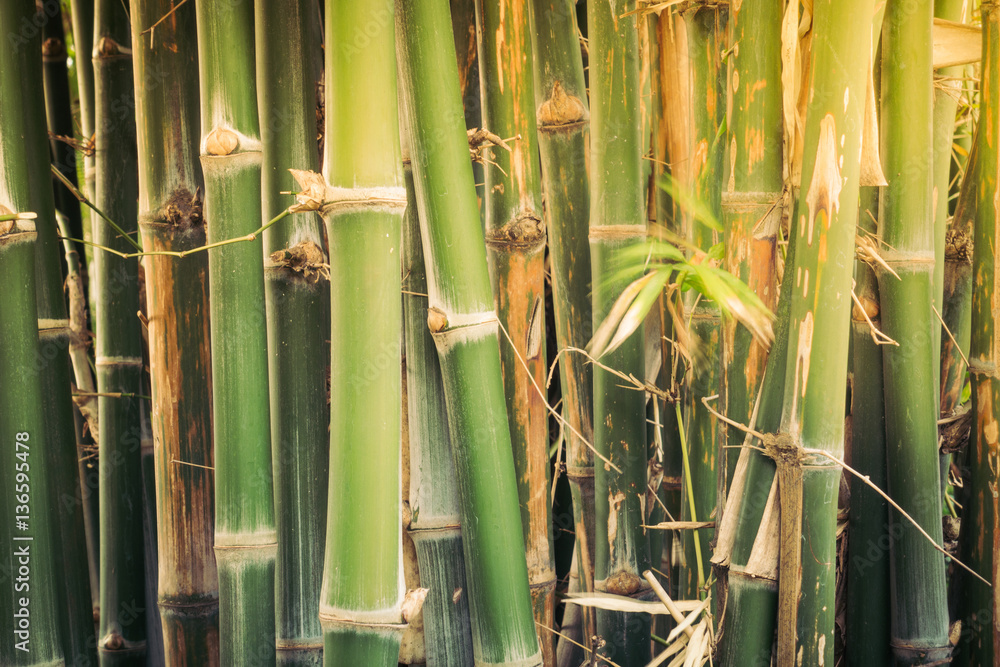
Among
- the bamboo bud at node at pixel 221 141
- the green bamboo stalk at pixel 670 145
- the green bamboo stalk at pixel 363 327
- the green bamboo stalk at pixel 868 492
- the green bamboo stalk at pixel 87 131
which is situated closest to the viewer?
the green bamboo stalk at pixel 363 327

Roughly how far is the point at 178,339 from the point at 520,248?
440 mm

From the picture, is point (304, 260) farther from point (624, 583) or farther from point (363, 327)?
point (624, 583)

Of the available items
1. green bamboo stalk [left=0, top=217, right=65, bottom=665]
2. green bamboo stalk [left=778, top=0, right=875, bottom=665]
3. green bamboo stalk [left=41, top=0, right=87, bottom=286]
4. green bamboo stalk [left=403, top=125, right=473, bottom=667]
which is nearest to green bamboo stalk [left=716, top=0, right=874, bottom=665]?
green bamboo stalk [left=778, top=0, right=875, bottom=665]

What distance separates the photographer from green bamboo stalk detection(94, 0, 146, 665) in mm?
1120

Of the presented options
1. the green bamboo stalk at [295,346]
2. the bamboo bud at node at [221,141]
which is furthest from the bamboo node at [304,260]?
the bamboo bud at node at [221,141]

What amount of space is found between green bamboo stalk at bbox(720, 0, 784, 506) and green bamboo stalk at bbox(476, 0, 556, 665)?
0.23m

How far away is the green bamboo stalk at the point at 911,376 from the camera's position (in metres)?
0.81

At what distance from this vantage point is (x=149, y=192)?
93cm

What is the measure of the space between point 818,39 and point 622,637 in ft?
2.40

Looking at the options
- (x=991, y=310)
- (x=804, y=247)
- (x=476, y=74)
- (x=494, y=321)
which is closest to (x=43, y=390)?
(x=494, y=321)

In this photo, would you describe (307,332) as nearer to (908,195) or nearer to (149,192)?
(149,192)

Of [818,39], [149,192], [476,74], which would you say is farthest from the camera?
[476,74]

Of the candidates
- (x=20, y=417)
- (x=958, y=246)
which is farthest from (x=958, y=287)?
(x=20, y=417)

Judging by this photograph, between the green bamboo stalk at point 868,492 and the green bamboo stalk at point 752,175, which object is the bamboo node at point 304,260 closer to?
the green bamboo stalk at point 752,175
